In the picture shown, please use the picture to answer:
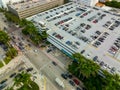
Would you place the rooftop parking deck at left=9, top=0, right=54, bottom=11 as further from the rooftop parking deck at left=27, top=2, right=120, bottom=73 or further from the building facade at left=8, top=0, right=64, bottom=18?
the rooftop parking deck at left=27, top=2, right=120, bottom=73

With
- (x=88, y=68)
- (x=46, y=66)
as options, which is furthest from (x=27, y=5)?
(x=88, y=68)

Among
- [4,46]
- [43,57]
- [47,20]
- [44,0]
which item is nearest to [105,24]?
[47,20]

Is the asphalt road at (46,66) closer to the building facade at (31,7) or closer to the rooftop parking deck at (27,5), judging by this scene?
the building facade at (31,7)

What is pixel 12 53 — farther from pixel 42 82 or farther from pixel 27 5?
pixel 27 5

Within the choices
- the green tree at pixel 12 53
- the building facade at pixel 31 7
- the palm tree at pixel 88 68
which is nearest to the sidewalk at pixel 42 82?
the palm tree at pixel 88 68

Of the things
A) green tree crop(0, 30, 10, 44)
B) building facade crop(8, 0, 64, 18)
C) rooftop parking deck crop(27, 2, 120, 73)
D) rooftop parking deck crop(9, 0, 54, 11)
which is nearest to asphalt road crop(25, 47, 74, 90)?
rooftop parking deck crop(27, 2, 120, 73)

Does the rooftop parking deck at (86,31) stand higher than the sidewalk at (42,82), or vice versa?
the rooftop parking deck at (86,31)
